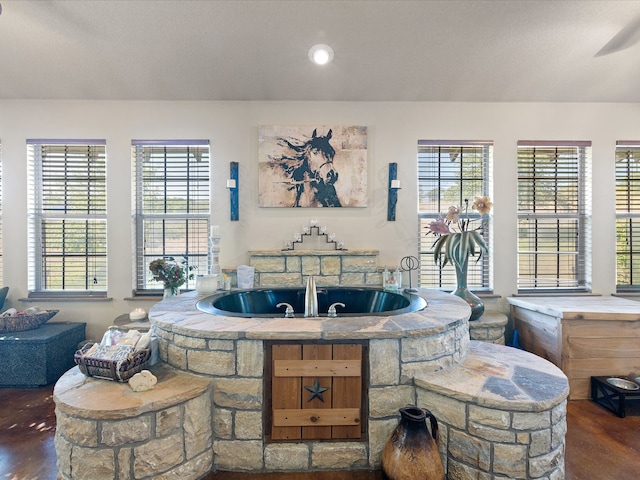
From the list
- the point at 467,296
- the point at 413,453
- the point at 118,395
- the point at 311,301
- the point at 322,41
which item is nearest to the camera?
the point at 413,453

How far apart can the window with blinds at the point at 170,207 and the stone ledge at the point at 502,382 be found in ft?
8.14

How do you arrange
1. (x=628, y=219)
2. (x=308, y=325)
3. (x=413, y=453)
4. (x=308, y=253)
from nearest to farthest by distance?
(x=413, y=453)
(x=308, y=325)
(x=308, y=253)
(x=628, y=219)

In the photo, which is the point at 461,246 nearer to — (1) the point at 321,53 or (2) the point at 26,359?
(1) the point at 321,53

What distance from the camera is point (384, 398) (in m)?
1.76

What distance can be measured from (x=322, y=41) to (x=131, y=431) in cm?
277

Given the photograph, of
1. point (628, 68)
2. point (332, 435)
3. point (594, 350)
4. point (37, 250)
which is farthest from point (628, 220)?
point (37, 250)

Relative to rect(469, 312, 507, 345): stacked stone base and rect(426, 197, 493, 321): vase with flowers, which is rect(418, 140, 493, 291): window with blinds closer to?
rect(426, 197, 493, 321): vase with flowers

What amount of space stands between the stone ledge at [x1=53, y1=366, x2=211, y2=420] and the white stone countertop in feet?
0.79

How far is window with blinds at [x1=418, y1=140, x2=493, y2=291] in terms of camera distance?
336 cm

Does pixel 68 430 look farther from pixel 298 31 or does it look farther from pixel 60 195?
pixel 298 31

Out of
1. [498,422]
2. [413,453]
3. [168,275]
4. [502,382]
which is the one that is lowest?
[413,453]

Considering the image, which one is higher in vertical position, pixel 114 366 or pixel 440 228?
pixel 440 228

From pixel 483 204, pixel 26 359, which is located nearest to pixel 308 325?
pixel 483 204

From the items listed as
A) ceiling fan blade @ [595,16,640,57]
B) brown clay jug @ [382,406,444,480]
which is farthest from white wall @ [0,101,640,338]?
brown clay jug @ [382,406,444,480]
